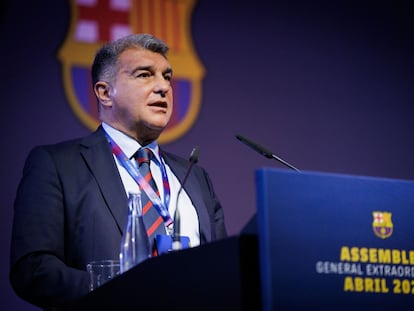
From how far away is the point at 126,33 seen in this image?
3807 millimetres

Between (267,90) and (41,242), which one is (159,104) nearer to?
(41,242)

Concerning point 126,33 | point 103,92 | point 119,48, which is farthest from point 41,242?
point 126,33

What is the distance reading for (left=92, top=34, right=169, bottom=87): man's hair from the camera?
308 cm

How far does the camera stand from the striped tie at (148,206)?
2.63 meters

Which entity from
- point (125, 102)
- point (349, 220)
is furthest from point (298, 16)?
point (349, 220)

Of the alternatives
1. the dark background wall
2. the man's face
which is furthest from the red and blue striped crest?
the man's face

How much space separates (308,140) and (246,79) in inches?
19.3

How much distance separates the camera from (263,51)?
4281mm

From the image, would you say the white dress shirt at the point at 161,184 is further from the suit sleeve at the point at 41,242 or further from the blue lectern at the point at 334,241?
the blue lectern at the point at 334,241

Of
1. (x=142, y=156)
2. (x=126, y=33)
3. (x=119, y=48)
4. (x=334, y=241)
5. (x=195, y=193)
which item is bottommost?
(x=334, y=241)

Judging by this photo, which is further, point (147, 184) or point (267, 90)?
point (267, 90)

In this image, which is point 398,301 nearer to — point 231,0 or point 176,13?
point 176,13

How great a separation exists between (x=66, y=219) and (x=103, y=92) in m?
0.68

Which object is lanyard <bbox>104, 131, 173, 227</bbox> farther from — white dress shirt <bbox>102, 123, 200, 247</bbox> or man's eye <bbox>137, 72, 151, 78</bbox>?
man's eye <bbox>137, 72, 151, 78</bbox>
